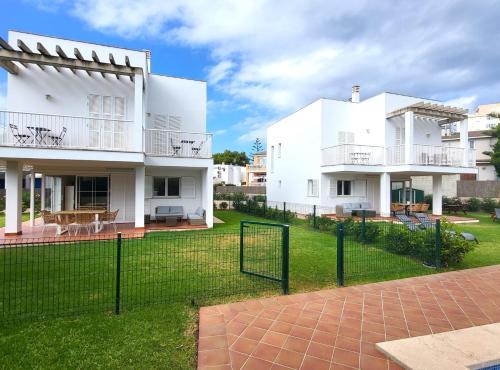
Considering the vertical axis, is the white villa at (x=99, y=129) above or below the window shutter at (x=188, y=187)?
above

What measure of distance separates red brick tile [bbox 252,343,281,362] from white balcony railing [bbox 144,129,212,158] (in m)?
10.3

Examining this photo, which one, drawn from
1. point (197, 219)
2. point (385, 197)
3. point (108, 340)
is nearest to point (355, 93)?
point (385, 197)

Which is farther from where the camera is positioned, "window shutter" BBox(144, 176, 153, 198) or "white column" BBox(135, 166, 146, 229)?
"window shutter" BBox(144, 176, 153, 198)

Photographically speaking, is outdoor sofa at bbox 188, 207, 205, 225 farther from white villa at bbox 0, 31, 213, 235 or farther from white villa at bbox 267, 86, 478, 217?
white villa at bbox 267, 86, 478, 217

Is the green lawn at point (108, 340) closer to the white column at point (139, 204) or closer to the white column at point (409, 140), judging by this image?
the white column at point (139, 204)

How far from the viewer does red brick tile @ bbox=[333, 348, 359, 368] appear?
3.21 m

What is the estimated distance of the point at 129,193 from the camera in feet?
47.2

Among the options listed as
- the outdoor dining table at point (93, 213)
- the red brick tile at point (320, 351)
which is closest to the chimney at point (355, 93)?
the outdoor dining table at point (93, 213)

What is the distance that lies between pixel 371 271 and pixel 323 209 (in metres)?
11.4

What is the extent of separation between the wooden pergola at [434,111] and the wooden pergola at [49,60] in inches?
557

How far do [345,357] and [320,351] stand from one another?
27cm

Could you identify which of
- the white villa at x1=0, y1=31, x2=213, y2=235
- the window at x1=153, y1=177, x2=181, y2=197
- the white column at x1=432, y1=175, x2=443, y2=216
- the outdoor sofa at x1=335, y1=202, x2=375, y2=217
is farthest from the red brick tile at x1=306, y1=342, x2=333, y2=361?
the white column at x1=432, y1=175, x2=443, y2=216

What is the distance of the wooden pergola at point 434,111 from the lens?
660 inches

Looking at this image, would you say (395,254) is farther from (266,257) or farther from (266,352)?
(266,352)
